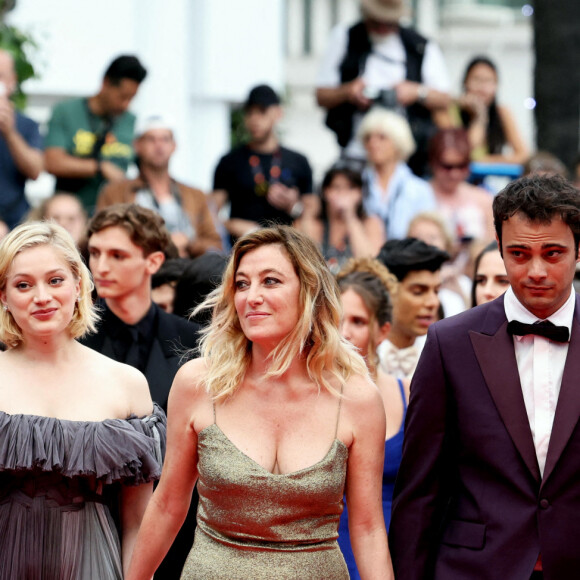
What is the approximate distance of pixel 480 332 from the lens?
4.35 m

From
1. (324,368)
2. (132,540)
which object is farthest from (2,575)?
(324,368)

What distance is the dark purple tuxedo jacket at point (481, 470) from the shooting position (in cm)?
410

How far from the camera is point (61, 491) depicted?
4617mm

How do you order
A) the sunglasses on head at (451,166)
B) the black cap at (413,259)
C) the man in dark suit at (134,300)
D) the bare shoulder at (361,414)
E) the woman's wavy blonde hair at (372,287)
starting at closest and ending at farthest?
the bare shoulder at (361,414) < the man in dark suit at (134,300) < the woman's wavy blonde hair at (372,287) < the black cap at (413,259) < the sunglasses on head at (451,166)

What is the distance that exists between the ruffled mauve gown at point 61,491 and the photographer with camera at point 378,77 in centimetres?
585

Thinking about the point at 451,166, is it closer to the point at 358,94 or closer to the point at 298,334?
the point at 358,94

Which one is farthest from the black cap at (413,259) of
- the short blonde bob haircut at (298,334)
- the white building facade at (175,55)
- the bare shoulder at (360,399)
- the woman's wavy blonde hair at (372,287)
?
the white building facade at (175,55)

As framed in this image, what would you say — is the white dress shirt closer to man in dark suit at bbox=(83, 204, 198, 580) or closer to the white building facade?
man in dark suit at bbox=(83, 204, 198, 580)

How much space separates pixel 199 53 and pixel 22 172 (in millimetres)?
4356

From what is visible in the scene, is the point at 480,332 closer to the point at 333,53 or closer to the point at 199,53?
the point at 333,53

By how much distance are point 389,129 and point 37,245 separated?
5444 mm

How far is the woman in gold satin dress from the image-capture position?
4262 millimetres

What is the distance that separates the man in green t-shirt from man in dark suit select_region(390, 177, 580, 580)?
563cm

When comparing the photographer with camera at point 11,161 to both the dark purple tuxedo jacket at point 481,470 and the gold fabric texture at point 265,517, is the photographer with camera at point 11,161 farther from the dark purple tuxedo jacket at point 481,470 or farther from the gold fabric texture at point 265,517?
the dark purple tuxedo jacket at point 481,470
